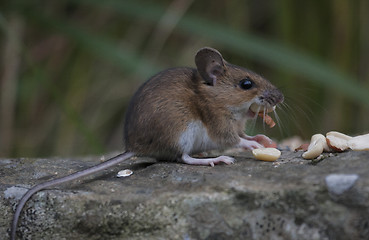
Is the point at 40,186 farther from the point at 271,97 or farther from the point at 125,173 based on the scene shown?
the point at 271,97

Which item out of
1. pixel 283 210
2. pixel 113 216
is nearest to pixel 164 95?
pixel 113 216

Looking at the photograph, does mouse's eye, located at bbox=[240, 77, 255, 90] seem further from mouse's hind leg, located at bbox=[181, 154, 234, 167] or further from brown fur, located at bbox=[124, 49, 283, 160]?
mouse's hind leg, located at bbox=[181, 154, 234, 167]

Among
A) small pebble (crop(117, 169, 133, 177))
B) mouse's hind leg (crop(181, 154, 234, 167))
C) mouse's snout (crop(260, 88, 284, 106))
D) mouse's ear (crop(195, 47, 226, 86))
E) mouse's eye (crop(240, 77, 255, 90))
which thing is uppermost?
mouse's ear (crop(195, 47, 226, 86))

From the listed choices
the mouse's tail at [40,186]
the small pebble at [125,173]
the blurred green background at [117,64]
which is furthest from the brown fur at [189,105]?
the blurred green background at [117,64]

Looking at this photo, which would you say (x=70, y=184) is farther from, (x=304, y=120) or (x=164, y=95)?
(x=304, y=120)

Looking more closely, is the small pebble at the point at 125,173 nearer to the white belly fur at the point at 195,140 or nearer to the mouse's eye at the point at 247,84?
the white belly fur at the point at 195,140

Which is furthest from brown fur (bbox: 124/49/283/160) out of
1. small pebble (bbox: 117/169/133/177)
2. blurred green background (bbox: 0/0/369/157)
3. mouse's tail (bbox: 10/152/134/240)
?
blurred green background (bbox: 0/0/369/157)

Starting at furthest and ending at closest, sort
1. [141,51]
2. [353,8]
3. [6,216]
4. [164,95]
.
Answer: [141,51] → [353,8] → [164,95] → [6,216]
